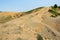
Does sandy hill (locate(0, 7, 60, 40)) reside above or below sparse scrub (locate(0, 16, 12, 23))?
above

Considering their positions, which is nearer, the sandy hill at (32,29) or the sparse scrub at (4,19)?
the sandy hill at (32,29)

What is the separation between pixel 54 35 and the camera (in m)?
16.4

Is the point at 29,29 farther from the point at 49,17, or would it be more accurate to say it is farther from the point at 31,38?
the point at 49,17

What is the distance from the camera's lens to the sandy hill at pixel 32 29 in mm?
15172

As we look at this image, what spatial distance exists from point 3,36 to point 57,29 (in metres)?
5.69

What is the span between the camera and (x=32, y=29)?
53.2ft

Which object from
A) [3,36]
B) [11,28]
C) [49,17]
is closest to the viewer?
[3,36]

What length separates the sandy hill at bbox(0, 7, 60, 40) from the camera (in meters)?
15.2

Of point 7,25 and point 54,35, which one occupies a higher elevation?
point 7,25

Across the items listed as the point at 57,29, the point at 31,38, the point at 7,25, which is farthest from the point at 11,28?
the point at 57,29

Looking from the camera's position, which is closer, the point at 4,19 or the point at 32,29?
the point at 32,29

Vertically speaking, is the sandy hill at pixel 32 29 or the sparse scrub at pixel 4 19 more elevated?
the sandy hill at pixel 32 29

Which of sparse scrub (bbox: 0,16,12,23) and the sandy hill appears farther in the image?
sparse scrub (bbox: 0,16,12,23)

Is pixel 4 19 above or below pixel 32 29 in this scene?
below
